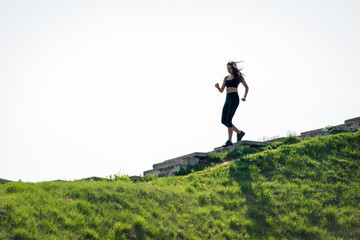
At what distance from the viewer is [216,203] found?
8359 millimetres

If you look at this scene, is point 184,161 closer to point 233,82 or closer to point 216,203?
point 233,82

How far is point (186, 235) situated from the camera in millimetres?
7035

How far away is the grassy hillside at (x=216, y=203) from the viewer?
6.36 m

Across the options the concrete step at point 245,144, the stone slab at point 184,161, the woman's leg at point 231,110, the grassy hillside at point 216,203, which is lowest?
the grassy hillside at point 216,203

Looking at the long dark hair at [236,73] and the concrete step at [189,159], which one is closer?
the concrete step at [189,159]

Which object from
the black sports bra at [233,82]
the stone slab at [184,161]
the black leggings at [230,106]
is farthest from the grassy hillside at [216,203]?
the black sports bra at [233,82]

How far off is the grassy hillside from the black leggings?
1.64 metres

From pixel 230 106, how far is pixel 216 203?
4245 millimetres

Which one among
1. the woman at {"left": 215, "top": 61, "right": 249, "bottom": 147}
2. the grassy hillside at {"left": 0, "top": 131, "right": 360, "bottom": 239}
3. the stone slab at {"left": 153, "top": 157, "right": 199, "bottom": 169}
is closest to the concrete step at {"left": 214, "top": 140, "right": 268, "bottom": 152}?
the woman at {"left": 215, "top": 61, "right": 249, "bottom": 147}

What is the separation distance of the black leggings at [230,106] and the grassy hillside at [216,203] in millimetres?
1642

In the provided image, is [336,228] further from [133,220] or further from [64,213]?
[64,213]

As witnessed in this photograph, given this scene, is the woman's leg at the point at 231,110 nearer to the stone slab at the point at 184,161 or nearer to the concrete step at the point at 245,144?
the concrete step at the point at 245,144

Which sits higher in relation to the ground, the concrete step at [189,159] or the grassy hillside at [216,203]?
the concrete step at [189,159]

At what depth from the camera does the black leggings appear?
11.8 m
